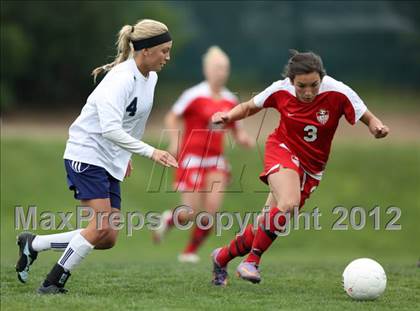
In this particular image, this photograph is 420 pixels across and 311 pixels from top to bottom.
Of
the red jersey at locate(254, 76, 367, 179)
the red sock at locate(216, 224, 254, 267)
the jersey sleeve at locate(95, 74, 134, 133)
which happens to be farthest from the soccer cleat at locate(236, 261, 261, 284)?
the jersey sleeve at locate(95, 74, 134, 133)

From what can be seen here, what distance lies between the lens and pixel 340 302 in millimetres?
6195

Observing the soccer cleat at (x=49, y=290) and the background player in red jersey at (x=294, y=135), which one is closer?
the soccer cleat at (x=49, y=290)

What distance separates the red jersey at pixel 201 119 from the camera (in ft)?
35.8

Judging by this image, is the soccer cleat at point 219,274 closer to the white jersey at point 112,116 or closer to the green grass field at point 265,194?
the white jersey at point 112,116

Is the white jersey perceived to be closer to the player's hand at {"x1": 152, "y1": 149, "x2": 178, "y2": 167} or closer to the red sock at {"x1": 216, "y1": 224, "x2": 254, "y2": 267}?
the player's hand at {"x1": 152, "y1": 149, "x2": 178, "y2": 167}

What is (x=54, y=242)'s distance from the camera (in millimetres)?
6684

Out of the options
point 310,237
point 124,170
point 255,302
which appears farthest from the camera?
point 310,237

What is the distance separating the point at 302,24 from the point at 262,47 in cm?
102

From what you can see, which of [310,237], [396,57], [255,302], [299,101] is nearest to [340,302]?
[255,302]

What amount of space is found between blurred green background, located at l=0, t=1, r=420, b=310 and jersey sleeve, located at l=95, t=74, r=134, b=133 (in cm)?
701

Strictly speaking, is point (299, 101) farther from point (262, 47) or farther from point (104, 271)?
point (262, 47)

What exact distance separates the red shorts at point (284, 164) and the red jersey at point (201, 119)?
12.9 feet

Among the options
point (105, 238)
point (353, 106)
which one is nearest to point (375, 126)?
point (353, 106)

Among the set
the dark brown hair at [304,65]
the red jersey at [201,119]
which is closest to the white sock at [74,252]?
the dark brown hair at [304,65]
